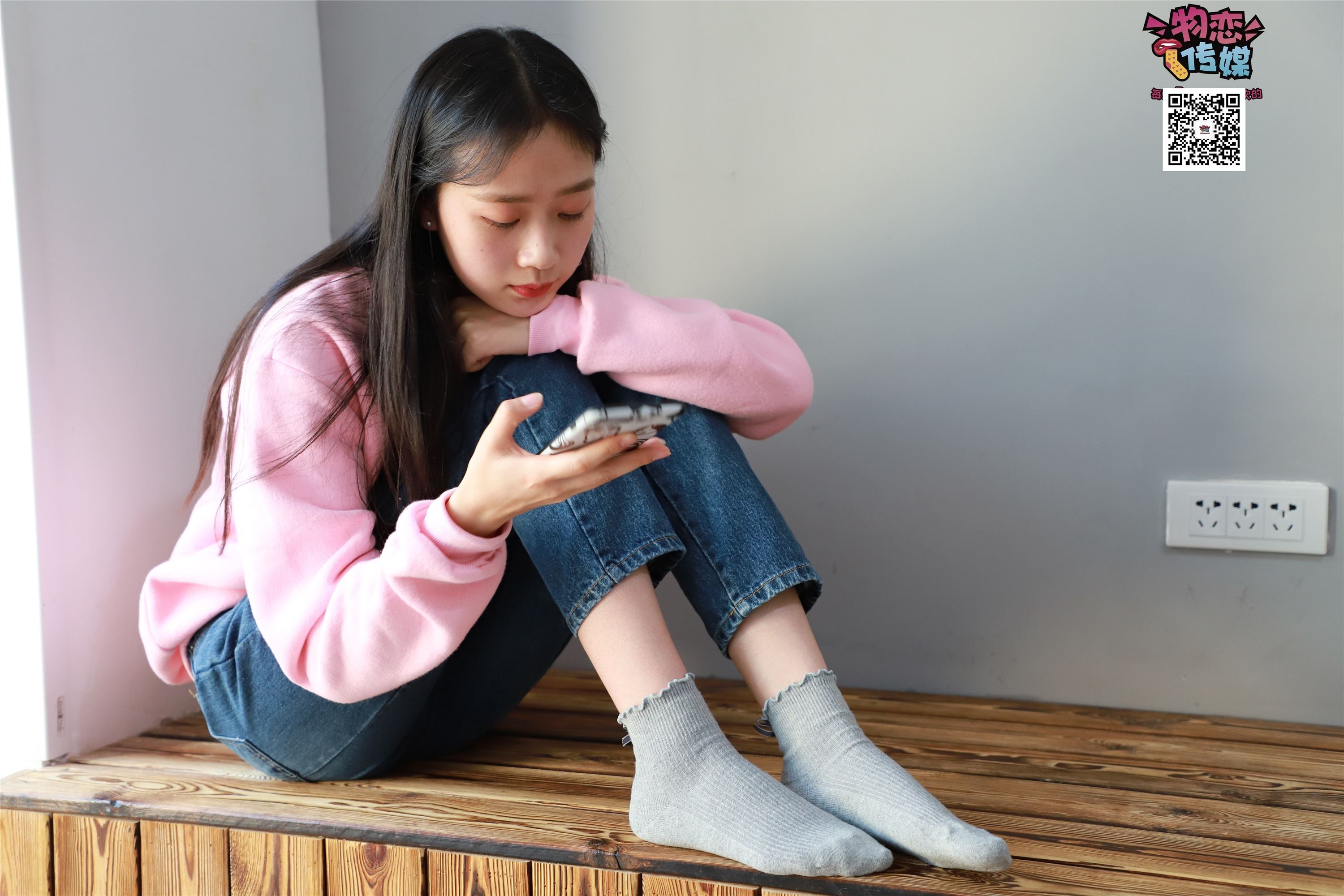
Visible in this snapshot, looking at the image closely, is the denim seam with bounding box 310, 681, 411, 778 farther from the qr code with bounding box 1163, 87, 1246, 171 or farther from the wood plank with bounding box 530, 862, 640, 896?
the qr code with bounding box 1163, 87, 1246, 171

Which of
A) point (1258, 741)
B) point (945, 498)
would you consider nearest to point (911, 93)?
point (945, 498)

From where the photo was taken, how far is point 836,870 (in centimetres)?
75

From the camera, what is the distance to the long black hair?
0.87 meters

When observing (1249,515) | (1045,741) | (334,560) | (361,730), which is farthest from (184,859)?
→ (1249,515)

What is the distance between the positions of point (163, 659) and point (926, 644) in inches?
34.0

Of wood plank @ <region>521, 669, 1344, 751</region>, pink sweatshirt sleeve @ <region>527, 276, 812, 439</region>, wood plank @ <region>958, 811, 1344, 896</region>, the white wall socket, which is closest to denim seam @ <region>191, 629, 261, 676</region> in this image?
pink sweatshirt sleeve @ <region>527, 276, 812, 439</region>

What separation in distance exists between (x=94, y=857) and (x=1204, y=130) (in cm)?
134

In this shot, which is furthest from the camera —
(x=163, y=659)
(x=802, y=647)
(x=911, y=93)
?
(x=911, y=93)

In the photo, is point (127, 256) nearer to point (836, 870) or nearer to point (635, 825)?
point (635, 825)

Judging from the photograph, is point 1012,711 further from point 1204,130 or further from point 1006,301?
point 1204,130

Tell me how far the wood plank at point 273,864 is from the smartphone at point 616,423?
18.5 inches

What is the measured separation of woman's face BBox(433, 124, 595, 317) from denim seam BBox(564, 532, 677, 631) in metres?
0.20

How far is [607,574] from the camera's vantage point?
0.83m

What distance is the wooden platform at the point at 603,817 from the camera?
0.80 m
